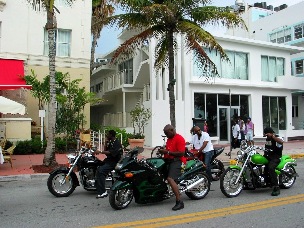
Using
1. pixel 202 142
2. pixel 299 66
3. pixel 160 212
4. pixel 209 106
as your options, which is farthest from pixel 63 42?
pixel 299 66

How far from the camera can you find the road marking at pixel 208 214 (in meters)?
5.81

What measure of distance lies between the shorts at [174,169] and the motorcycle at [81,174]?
1.69 meters

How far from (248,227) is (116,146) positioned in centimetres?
332

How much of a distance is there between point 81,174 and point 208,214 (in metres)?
3.17

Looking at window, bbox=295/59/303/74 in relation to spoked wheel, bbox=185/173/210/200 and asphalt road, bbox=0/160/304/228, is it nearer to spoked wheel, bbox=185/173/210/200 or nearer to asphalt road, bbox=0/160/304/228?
asphalt road, bbox=0/160/304/228

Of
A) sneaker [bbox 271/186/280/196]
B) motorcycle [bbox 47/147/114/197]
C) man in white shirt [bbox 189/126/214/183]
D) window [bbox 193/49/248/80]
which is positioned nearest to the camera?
sneaker [bbox 271/186/280/196]

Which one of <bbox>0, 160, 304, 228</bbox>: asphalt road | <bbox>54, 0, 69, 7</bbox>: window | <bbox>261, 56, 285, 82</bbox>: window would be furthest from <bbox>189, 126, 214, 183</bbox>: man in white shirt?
<bbox>261, 56, 285, 82</bbox>: window

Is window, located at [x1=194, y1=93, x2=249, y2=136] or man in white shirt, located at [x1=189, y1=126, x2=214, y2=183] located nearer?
man in white shirt, located at [x1=189, y1=126, x2=214, y2=183]

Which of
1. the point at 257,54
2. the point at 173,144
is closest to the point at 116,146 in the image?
the point at 173,144

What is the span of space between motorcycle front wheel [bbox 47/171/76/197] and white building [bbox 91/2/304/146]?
481 inches

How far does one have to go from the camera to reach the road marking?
581 cm

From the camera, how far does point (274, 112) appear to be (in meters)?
25.8

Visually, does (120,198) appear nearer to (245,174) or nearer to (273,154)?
(245,174)

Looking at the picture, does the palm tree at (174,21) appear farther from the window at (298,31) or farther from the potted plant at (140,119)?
the window at (298,31)
